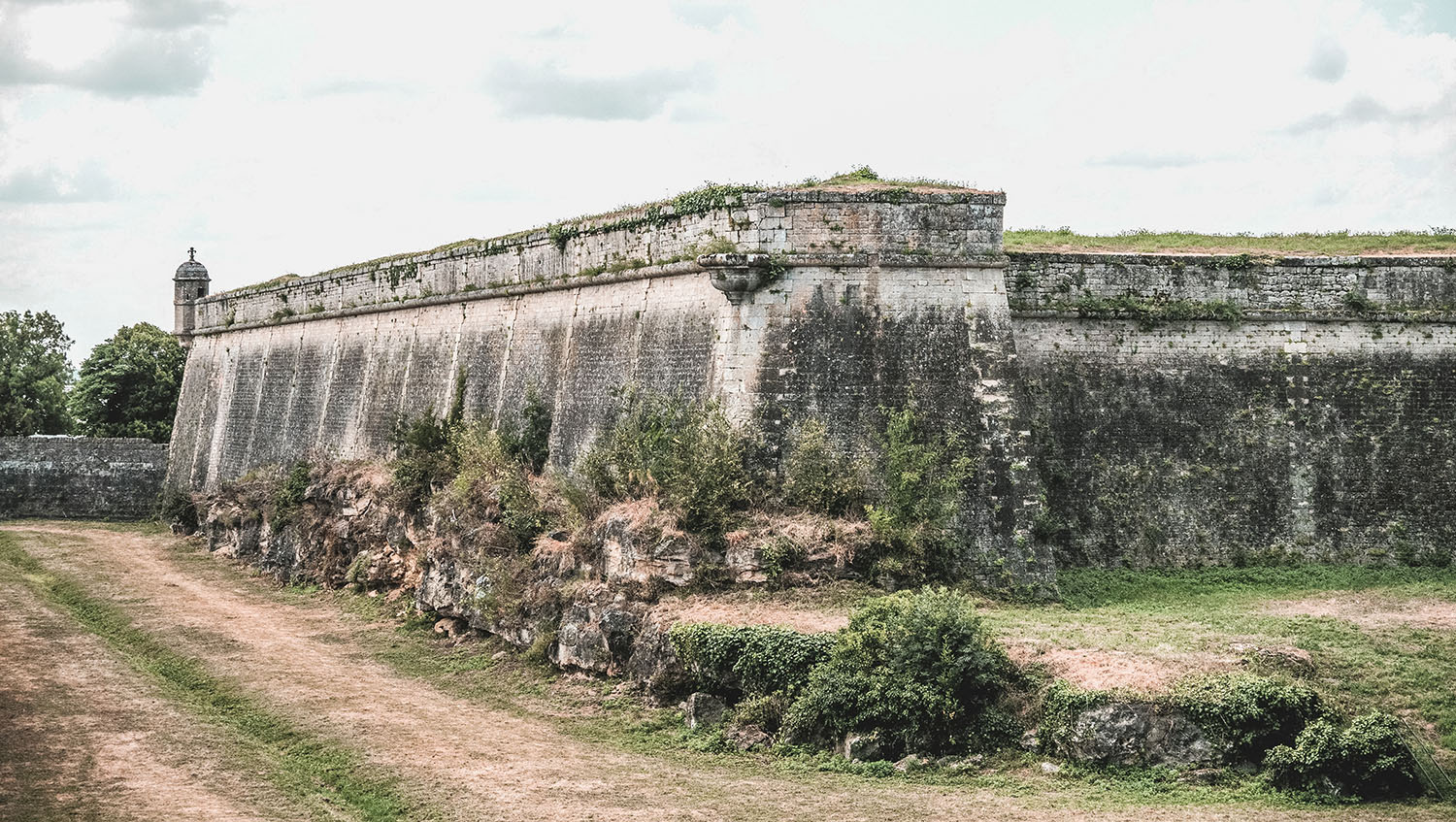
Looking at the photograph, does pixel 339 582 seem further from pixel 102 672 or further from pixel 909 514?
pixel 909 514

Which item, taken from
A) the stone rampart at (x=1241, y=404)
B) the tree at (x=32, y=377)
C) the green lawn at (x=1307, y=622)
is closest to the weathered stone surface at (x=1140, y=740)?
the green lawn at (x=1307, y=622)

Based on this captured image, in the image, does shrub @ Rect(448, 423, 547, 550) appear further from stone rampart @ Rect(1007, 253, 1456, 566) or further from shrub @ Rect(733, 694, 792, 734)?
stone rampart @ Rect(1007, 253, 1456, 566)

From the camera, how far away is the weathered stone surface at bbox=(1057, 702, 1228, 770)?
552 inches

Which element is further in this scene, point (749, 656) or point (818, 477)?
point (818, 477)

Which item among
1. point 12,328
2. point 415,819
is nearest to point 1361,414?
point 415,819

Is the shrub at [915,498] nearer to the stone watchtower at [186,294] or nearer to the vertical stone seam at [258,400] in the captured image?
the vertical stone seam at [258,400]

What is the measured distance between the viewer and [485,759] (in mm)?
16156

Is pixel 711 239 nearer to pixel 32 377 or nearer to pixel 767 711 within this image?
pixel 767 711

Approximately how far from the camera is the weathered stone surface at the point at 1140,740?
14.0 m

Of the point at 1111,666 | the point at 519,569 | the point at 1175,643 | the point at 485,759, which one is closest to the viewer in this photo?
the point at 1111,666

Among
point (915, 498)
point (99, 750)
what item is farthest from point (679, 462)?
point (99, 750)

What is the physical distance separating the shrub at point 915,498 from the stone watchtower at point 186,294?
29.6 meters

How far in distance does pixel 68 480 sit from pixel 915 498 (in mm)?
29250

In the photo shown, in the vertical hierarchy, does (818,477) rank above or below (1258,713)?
above
